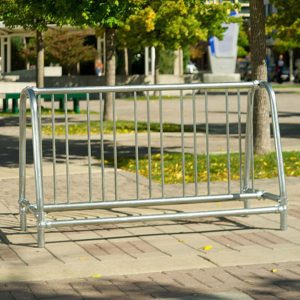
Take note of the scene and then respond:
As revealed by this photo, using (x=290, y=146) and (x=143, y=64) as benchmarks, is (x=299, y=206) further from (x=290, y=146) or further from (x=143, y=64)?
(x=143, y=64)

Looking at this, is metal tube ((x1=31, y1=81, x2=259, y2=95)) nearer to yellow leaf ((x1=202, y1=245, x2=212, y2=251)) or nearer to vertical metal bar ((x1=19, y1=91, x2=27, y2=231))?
vertical metal bar ((x1=19, y1=91, x2=27, y2=231))

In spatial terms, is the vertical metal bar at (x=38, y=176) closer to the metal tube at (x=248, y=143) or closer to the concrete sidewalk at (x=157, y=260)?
the concrete sidewalk at (x=157, y=260)

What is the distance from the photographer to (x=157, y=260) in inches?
326

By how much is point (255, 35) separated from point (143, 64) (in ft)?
139

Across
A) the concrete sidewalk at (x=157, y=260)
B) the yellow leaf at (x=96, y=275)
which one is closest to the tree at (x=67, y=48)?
the concrete sidewalk at (x=157, y=260)

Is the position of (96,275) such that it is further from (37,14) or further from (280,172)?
(37,14)

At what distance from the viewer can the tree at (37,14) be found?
16.2 meters

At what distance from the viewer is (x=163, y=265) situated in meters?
8.09

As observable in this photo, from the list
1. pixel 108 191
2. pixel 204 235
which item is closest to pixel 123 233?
pixel 204 235

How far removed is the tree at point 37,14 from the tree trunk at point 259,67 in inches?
108

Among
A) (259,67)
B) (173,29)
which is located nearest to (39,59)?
(173,29)

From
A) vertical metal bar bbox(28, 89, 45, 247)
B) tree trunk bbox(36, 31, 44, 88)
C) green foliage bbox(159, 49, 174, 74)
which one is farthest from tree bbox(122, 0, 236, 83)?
vertical metal bar bbox(28, 89, 45, 247)

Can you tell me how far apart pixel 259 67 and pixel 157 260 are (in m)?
7.96

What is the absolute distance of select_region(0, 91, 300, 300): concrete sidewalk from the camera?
283 inches
